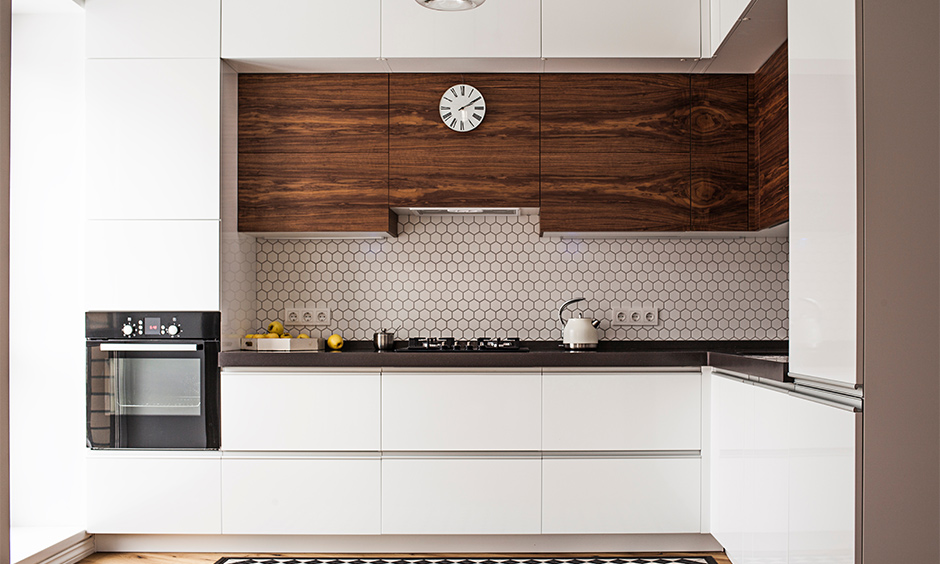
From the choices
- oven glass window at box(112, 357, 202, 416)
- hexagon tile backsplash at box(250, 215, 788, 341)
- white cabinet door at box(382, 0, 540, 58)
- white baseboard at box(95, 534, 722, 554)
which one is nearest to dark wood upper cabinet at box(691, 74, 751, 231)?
hexagon tile backsplash at box(250, 215, 788, 341)

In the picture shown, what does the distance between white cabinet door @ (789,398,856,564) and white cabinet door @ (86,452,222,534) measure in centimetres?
227

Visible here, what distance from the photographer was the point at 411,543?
10.1 feet

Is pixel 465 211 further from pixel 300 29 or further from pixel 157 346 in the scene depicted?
pixel 157 346

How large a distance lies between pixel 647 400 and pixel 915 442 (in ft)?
4.29

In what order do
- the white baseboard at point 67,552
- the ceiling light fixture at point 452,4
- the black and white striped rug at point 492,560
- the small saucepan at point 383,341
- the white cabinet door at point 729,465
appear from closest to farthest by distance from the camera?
the ceiling light fixture at point 452,4
the white cabinet door at point 729,465
the white baseboard at point 67,552
the black and white striped rug at point 492,560
the small saucepan at point 383,341

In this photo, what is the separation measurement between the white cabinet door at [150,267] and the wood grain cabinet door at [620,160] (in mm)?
1535

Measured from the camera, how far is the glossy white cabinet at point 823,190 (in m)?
1.79

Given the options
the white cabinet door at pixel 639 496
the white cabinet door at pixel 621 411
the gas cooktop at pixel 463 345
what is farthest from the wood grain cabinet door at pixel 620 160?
the white cabinet door at pixel 639 496

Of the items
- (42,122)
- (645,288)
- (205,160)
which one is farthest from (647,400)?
(42,122)

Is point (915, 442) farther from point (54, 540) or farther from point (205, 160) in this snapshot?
point (54, 540)

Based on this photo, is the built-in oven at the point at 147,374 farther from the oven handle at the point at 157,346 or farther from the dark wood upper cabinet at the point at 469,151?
the dark wood upper cabinet at the point at 469,151

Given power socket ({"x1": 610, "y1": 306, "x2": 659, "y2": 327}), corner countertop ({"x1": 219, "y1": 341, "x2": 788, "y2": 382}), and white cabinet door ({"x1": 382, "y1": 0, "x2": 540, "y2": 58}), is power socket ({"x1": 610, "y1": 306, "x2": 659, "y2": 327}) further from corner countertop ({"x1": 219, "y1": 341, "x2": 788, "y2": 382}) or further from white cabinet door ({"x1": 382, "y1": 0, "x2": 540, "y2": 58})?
white cabinet door ({"x1": 382, "y1": 0, "x2": 540, "y2": 58})

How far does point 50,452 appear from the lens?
325cm

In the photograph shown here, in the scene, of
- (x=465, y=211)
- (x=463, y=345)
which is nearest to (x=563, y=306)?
(x=463, y=345)
